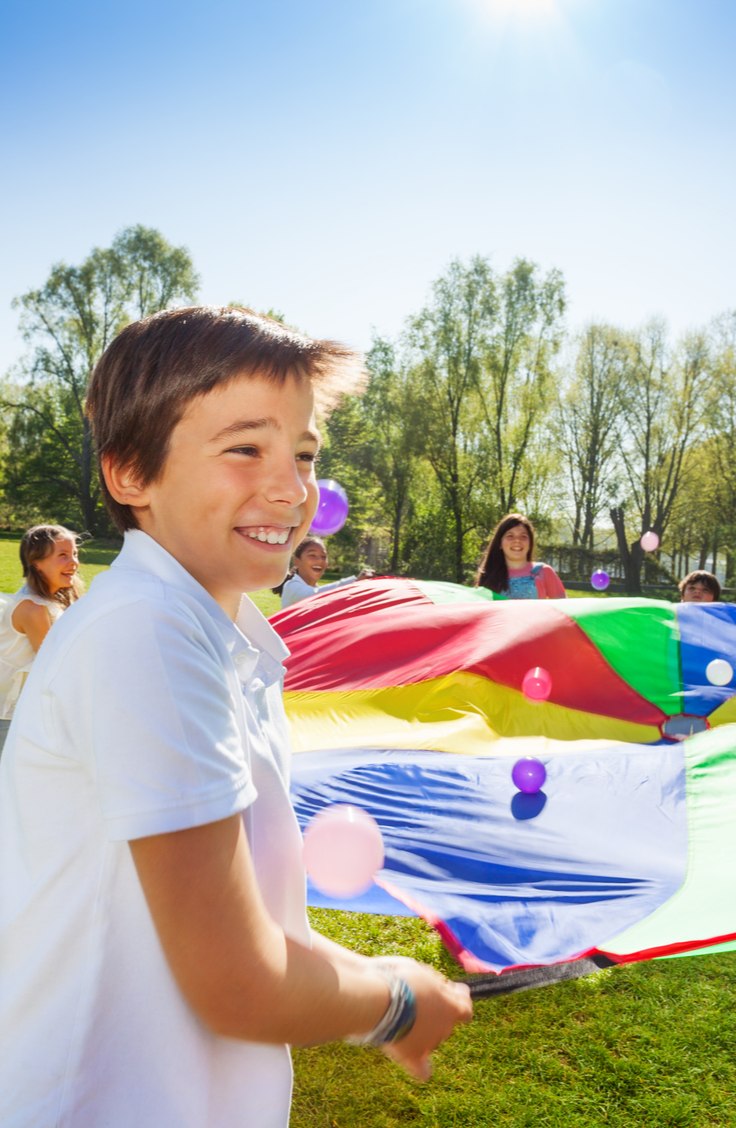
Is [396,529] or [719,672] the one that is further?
[396,529]

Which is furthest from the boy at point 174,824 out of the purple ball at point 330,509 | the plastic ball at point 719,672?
the purple ball at point 330,509

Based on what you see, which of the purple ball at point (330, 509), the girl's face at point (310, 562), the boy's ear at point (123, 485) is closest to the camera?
the boy's ear at point (123, 485)

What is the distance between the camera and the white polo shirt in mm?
613

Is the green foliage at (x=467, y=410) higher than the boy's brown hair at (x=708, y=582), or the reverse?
the green foliage at (x=467, y=410)

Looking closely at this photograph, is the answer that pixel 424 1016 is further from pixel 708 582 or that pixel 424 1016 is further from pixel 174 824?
pixel 708 582

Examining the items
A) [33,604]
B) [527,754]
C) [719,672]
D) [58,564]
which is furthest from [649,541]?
[33,604]

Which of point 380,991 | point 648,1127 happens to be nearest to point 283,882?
point 380,991

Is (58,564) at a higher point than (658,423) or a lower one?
lower

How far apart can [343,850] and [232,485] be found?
236cm

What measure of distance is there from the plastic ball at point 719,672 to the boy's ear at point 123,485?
13.3 feet

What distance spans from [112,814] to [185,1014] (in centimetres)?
25

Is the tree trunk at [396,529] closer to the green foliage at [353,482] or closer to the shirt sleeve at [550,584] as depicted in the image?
the green foliage at [353,482]

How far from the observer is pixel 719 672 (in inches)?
164

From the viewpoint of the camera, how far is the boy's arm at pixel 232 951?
617mm
